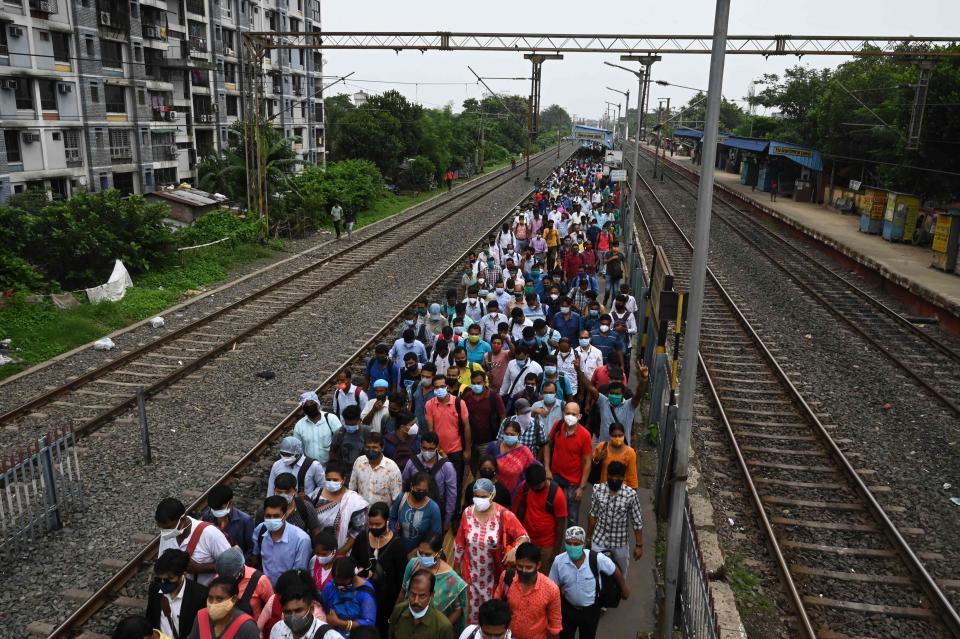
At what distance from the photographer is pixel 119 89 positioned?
35719 mm

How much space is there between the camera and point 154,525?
25.5 ft

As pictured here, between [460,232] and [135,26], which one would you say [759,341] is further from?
[135,26]

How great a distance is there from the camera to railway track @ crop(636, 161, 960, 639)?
266 inches

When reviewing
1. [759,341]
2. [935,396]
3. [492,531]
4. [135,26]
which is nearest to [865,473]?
[935,396]

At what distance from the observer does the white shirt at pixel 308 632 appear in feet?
14.1

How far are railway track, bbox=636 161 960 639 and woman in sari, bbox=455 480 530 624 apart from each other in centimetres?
285

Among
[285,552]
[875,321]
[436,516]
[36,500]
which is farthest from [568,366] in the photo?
[875,321]

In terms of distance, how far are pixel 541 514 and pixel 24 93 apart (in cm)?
3085

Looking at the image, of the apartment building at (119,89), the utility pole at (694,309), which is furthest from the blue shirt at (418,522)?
the apartment building at (119,89)

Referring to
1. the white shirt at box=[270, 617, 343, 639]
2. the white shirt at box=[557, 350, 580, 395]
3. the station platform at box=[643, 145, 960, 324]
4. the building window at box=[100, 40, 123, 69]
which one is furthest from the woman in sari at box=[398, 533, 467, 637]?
the building window at box=[100, 40, 123, 69]

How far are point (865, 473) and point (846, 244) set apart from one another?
56.9 ft

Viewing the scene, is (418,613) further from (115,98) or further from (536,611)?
(115,98)

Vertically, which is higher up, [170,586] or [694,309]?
[694,309]

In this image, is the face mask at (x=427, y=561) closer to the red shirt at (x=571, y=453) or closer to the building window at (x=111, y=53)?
the red shirt at (x=571, y=453)
